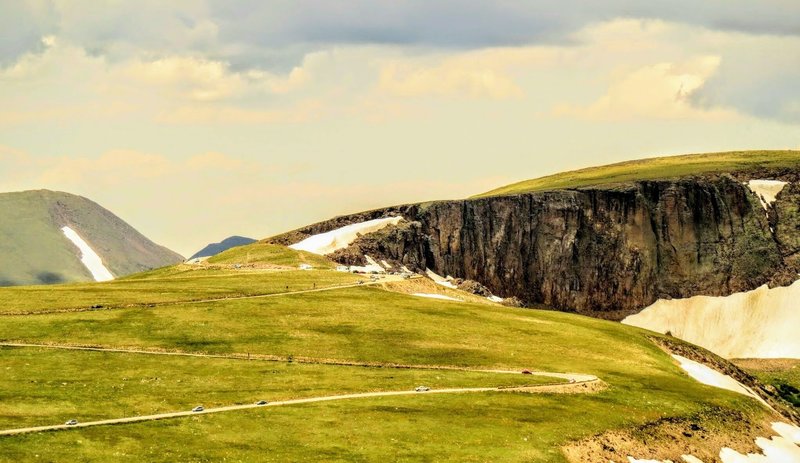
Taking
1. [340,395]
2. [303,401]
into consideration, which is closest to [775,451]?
[340,395]

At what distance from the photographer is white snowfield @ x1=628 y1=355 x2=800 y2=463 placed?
9244 centimetres

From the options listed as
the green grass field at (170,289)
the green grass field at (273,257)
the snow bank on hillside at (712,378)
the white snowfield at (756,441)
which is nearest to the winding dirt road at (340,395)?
the white snowfield at (756,441)

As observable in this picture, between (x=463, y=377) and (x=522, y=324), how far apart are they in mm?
36208

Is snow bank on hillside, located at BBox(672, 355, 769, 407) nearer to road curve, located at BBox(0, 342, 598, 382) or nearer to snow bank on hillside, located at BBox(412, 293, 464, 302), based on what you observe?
road curve, located at BBox(0, 342, 598, 382)

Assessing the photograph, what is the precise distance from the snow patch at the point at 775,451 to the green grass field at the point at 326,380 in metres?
5.48

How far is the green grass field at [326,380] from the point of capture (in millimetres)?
67688

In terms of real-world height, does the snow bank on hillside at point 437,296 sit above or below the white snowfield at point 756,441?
above

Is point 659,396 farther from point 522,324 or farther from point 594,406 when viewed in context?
point 522,324

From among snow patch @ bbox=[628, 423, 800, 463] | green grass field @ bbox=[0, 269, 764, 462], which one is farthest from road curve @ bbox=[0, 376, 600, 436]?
snow patch @ bbox=[628, 423, 800, 463]

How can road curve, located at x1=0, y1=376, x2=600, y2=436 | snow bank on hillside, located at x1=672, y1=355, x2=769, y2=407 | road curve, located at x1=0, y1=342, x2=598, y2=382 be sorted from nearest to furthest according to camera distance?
road curve, located at x1=0, y1=376, x2=600, y2=436 → road curve, located at x1=0, y1=342, x2=598, y2=382 → snow bank on hillside, located at x1=672, y1=355, x2=769, y2=407

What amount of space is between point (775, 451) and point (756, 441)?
7.40 feet

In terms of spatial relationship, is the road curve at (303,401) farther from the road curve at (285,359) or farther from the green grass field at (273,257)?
the green grass field at (273,257)

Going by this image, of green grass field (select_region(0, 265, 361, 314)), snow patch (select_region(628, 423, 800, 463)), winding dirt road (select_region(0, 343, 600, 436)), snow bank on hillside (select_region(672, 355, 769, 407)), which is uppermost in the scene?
green grass field (select_region(0, 265, 361, 314))

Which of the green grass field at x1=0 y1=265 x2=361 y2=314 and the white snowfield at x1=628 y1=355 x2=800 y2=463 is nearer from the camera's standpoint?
the white snowfield at x1=628 y1=355 x2=800 y2=463
